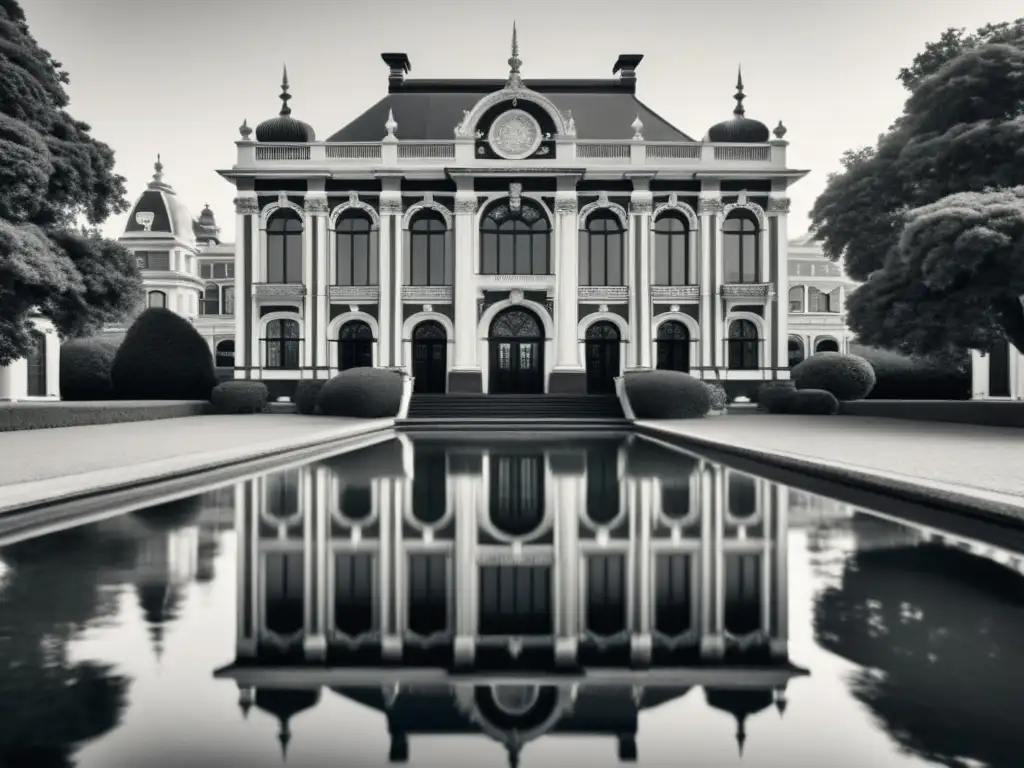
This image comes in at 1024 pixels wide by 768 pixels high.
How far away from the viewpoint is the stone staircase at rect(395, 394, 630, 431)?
29.1m

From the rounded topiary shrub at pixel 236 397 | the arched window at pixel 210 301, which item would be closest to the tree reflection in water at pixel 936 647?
the rounded topiary shrub at pixel 236 397

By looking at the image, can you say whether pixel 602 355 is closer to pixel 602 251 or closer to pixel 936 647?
pixel 602 251

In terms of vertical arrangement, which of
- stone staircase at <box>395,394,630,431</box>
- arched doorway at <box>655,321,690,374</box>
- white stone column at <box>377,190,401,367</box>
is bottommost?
stone staircase at <box>395,394,630,431</box>

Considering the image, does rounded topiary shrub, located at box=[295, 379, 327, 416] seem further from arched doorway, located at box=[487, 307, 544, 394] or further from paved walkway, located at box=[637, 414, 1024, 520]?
paved walkway, located at box=[637, 414, 1024, 520]

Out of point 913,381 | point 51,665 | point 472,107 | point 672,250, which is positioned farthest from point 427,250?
point 51,665

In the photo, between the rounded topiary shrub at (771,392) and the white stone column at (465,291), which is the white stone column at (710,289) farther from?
the white stone column at (465,291)

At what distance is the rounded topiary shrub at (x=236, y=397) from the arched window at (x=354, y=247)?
694 cm

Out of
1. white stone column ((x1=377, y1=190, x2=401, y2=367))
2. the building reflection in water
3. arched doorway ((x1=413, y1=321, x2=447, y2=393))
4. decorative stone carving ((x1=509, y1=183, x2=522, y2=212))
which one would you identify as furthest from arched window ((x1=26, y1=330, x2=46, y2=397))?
the building reflection in water

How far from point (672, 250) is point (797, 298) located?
3283cm

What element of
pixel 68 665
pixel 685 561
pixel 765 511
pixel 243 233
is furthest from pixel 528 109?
pixel 68 665

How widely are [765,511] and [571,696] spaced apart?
6.41 meters

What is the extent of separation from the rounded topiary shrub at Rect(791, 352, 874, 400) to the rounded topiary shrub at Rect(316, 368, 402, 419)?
16.6 m

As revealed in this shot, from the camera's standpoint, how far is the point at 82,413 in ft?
87.0

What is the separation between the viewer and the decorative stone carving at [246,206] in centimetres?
3806
